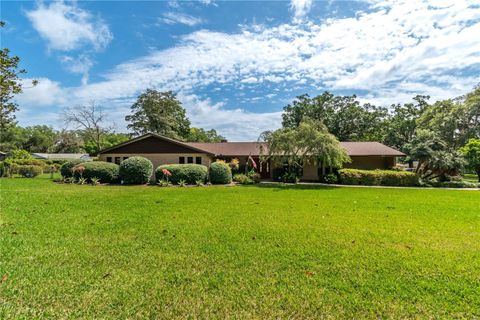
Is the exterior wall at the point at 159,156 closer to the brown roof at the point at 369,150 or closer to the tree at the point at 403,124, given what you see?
the brown roof at the point at 369,150

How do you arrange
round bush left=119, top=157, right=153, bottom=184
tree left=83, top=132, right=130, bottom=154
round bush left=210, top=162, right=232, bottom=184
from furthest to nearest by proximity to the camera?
tree left=83, top=132, right=130, bottom=154, round bush left=210, top=162, right=232, bottom=184, round bush left=119, top=157, right=153, bottom=184

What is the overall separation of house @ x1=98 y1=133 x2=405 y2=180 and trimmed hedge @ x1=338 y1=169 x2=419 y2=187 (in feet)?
9.95

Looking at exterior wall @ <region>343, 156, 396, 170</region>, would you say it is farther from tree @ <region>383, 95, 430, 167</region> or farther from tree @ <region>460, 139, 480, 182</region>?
tree @ <region>383, 95, 430, 167</region>

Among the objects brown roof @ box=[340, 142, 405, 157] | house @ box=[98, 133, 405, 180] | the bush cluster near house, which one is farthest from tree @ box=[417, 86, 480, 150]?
the bush cluster near house

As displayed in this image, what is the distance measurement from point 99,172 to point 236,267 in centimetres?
1602

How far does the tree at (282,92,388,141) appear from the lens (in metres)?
34.8

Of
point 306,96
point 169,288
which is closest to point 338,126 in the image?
point 306,96

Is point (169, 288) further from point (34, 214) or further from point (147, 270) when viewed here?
point (34, 214)

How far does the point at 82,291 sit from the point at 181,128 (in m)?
39.5

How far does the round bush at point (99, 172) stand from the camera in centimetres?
1659

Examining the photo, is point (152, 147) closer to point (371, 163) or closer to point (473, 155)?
point (371, 163)

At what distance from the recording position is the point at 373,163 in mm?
22156

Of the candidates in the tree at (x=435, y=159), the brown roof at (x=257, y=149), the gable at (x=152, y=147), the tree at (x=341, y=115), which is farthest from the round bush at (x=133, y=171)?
the tree at (x=341, y=115)

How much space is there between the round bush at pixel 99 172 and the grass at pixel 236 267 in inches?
404
